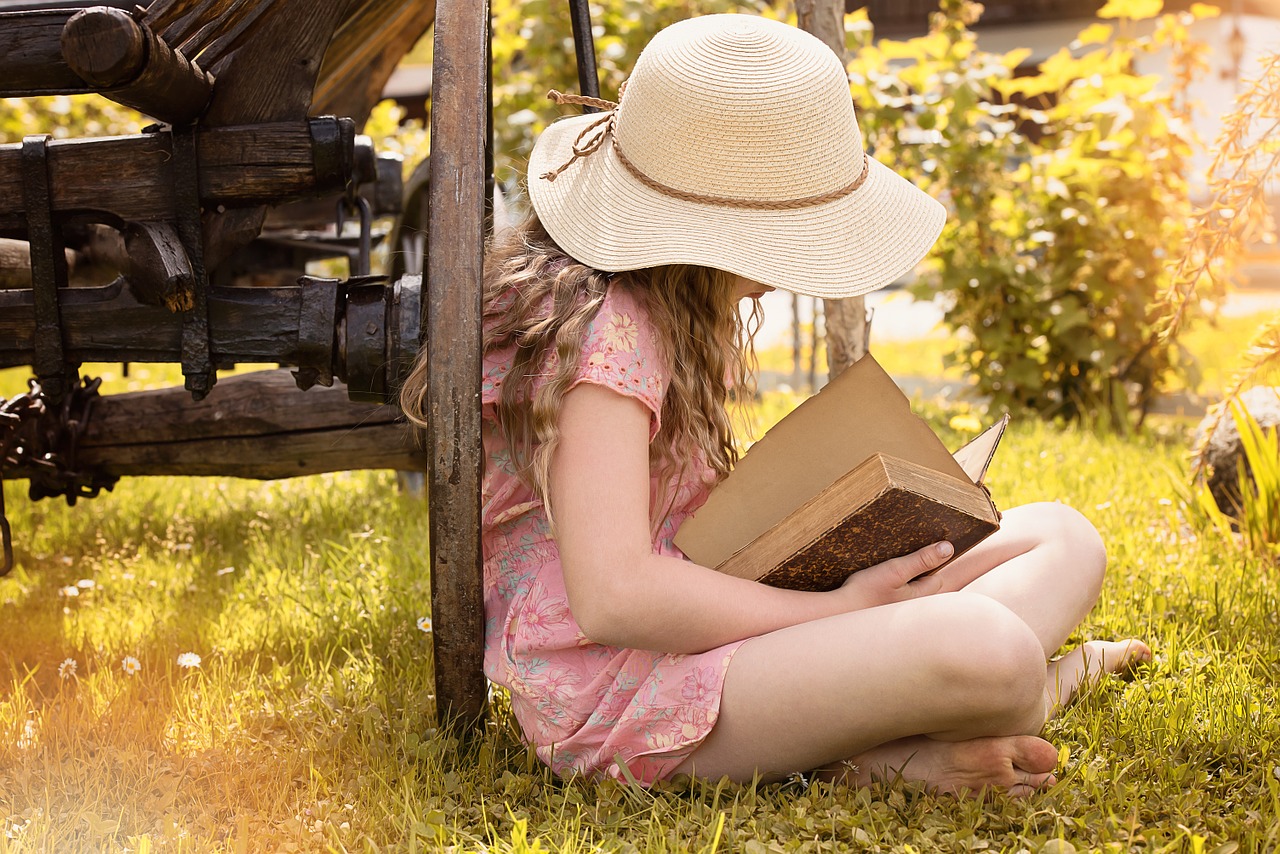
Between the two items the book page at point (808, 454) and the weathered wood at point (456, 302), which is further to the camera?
the book page at point (808, 454)

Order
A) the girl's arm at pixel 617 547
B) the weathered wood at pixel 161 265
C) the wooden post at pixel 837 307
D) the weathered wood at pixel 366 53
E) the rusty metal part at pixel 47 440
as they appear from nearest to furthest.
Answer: the girl's arm at pixel 617 547 → the weathered wood at pixel 161 265 → the rusty metal part at pixel 47 440 → the wooden post at pixel 837 307 → the weathered wood at pixel 366 53

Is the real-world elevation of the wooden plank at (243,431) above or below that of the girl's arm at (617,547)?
below

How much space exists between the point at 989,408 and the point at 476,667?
3122 mm

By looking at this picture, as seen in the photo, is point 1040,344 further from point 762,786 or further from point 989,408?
point 762,786

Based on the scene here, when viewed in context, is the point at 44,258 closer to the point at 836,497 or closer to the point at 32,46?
the point at 32,46

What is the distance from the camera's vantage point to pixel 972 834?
56.7 inches

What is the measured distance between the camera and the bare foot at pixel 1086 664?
6.00 ft

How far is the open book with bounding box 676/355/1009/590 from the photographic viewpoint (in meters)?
1.51

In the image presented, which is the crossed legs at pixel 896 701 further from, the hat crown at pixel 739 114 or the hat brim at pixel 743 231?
the hat crown at pixel 739 114

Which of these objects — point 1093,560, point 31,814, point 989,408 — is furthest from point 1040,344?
point 31,814

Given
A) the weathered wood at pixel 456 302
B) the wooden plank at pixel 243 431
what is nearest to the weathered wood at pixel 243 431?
the wooden plank at pixel 243 431

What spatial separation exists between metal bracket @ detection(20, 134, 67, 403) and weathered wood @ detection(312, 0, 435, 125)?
75 cm

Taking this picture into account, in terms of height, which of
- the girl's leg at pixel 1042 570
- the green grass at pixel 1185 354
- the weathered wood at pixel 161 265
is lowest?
the green grass at pixel 1185 354

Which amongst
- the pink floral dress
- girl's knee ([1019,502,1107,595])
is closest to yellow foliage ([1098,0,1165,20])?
girl's knee ([1019,502,1107,595])
